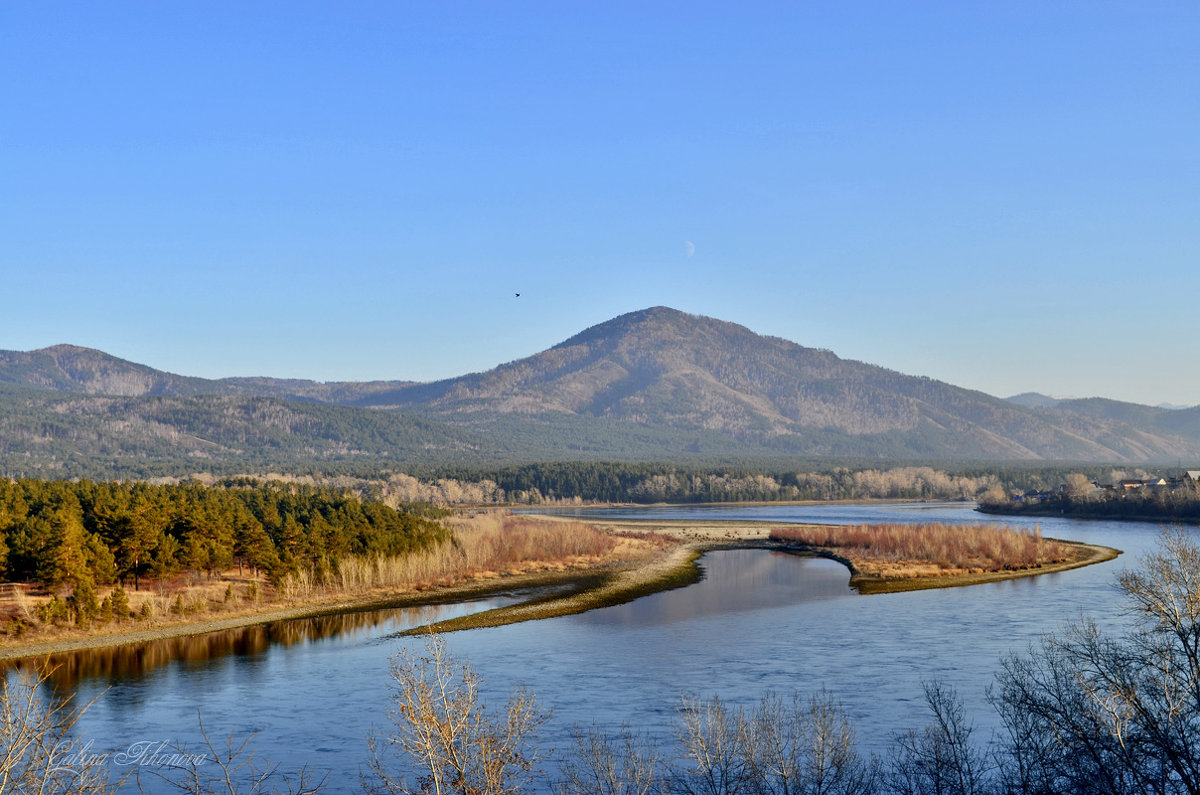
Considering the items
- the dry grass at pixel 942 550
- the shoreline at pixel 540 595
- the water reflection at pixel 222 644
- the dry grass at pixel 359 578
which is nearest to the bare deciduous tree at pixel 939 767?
the shoreline at pixel 540 595

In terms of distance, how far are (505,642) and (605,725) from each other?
1016 inches

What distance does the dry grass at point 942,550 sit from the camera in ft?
362

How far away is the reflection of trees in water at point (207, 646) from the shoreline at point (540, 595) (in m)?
1.32

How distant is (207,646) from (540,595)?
32.6 metres

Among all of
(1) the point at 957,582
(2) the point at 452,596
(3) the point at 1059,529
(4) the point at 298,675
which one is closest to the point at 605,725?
(4) the point at 298,675

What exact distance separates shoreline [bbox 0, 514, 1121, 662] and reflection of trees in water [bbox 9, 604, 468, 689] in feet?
4.32

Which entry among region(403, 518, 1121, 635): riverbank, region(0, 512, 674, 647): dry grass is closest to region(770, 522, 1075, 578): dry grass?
region(403, 518, 1121, 635): riverbank

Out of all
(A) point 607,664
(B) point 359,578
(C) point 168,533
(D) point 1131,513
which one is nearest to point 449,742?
(A) point 607,664

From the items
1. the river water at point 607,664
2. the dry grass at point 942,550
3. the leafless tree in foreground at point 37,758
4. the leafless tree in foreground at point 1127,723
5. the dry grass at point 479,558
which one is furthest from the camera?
the dry grass at point 942,550

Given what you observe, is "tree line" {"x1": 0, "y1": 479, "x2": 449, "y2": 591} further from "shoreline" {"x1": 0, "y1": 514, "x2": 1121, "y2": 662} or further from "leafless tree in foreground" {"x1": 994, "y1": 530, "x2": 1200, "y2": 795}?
"leafless tree in foreground" {"x1": 994, "y1": 530, "x2": 1200, "y2": 795}

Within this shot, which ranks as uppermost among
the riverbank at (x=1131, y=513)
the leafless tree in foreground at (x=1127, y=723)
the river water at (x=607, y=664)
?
the riverbank at (x=1131, y=513)

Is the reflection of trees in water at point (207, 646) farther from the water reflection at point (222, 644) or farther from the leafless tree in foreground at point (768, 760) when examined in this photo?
the leafless tree in foreground at point (768, 760)

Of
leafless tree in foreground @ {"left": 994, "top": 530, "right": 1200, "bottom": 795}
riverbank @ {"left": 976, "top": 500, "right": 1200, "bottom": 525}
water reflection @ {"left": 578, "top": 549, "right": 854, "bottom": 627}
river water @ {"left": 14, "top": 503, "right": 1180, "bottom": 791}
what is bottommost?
river water @ {"left": 14, "top": 503, "right": 1180, "bottom": 791}

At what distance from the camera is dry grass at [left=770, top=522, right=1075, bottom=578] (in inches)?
4345
